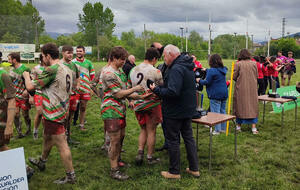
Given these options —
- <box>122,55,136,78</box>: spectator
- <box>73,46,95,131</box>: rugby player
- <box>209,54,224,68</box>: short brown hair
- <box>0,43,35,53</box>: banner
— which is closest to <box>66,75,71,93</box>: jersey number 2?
<box>73,46,95,131</box>: rugby player

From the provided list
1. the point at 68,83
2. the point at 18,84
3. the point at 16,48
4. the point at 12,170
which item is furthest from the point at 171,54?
the point at 16,48

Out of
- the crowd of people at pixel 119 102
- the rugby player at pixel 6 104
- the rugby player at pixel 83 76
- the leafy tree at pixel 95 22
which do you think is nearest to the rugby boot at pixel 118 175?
the crowd of people at pixel 119 102

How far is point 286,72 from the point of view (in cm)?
1513

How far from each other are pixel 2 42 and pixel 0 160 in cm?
4971

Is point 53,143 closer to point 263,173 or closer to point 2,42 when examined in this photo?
point 263,173

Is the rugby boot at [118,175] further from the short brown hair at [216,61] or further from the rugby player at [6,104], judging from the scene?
the short brown hair at [216,61]

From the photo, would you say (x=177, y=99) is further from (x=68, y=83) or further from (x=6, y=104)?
(x=6, y=104)

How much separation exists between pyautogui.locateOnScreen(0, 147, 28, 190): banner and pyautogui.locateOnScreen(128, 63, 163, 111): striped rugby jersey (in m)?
1.99

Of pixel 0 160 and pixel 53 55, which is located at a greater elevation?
pixel 53 55

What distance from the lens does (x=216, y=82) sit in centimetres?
592

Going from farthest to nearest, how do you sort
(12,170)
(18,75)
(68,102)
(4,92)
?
(18,75), (68,102), (4,92), (12,170)

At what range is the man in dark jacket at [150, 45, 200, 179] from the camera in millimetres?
3660

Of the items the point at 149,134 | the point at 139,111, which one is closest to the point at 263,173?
the point at 149,134

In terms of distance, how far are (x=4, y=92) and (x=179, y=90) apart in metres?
2.34
